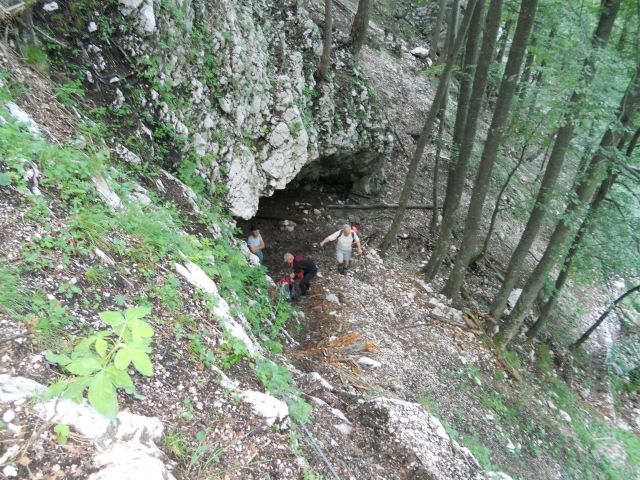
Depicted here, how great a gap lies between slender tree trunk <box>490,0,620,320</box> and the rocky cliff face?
16.1 ft

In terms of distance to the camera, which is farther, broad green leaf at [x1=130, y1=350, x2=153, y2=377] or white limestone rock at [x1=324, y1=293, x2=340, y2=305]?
white limestone rock at [x1=324, y1=293, x2=340, y2=305]

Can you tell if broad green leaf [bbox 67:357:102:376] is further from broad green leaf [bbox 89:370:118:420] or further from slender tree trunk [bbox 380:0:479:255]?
slender tree trunk [bbox 380:0:479:255]

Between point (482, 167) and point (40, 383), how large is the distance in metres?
7.45

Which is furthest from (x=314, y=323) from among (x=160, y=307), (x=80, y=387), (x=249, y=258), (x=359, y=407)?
(x=80, y=387)

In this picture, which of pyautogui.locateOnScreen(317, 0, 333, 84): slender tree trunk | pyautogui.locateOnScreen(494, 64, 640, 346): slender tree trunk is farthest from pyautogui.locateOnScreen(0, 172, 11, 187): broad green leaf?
pyautogui.locateOnScreen(317, 0, 333, 84): slender tree trunk

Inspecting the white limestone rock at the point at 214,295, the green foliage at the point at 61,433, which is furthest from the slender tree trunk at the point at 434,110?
the green foliage at the point at 61,433

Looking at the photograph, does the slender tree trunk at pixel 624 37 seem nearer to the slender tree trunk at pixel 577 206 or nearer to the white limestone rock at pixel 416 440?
the slender tree trunk at pixel 577 206

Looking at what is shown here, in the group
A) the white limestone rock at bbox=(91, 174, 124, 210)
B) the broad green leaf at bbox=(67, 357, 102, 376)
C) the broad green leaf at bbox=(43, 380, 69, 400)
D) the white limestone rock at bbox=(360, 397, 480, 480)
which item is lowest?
the white limestone rock at bbox=(360, 397, 480, 480)

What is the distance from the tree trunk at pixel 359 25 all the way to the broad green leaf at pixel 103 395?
11.6m

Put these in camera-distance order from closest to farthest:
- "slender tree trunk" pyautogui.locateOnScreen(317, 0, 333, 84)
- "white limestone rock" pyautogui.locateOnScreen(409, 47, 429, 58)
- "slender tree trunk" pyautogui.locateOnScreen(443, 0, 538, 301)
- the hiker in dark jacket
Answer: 1. "slender tree trunk" pyautogui.locateOnScreen(443, 0, 538, 301)
2. the hiker in dark jacket
3. "slender tree trunk" pyautogui.locateOnScreen(317, 0, 333, 84)
4. "white limestone rock" pyautogui.locateOnScreen(409, 47, 429, 58)

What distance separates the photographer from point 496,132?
7.10 m

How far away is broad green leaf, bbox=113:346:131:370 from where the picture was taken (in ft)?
5.27

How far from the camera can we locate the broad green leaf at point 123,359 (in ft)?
5.27

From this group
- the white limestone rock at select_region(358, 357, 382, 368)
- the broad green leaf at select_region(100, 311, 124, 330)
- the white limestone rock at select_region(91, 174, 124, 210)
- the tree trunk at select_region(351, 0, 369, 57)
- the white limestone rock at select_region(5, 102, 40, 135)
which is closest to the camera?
the broad green leaf at select_region(100, 311, 124, 330)
